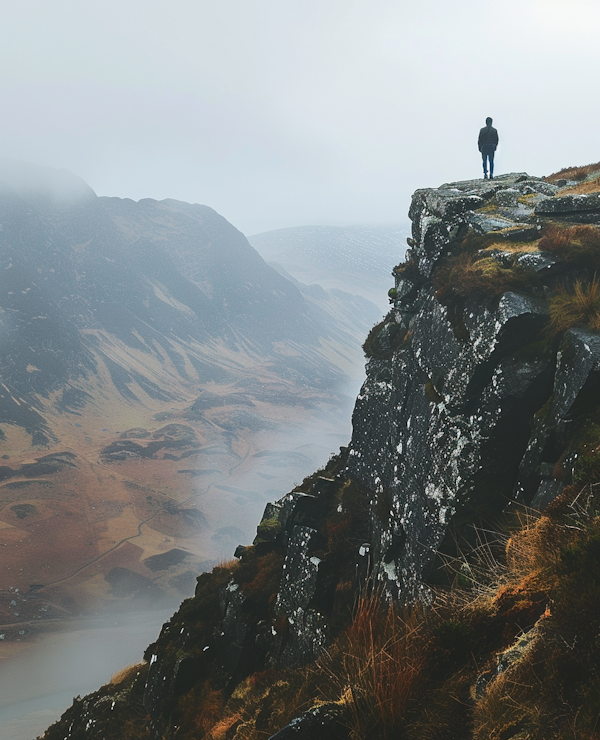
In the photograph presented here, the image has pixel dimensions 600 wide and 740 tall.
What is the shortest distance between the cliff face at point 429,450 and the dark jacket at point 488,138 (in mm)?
2199

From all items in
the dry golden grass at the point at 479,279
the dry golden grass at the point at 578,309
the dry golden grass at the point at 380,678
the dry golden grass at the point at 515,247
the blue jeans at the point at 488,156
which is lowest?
the dry golden grass at the point at 380,678

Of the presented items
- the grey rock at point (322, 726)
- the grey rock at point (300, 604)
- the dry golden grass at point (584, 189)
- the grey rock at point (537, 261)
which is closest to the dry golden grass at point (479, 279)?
the grey rock at point (537, 261)

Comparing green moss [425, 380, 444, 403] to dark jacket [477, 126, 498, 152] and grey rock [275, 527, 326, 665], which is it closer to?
grey rock [275, 527, 326, 665]

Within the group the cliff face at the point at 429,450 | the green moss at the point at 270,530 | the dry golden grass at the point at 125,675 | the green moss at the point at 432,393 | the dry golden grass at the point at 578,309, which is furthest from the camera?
the dry golden grass at the point at 125,675

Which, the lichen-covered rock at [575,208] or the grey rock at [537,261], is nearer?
the grey rock at [537,261]

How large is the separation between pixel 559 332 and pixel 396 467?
6652mm

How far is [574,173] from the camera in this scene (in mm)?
25766

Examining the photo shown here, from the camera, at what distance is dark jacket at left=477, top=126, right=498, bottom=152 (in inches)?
971

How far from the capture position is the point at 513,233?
16.8 m

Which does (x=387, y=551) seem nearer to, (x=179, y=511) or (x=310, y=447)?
(x=179, y=511)

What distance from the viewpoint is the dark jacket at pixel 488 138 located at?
80.9 feet

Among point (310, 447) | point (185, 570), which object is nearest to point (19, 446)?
point (185, 570)

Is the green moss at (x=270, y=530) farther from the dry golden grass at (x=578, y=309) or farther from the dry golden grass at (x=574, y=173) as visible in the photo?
the dry golden grass at (x=574, y=173)

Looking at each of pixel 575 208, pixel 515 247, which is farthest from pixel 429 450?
pixel 575 208
